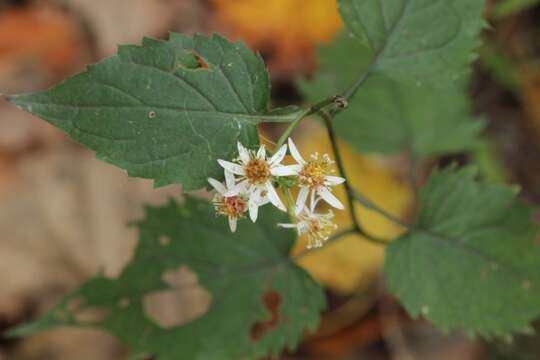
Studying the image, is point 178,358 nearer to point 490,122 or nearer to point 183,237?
point 183,237

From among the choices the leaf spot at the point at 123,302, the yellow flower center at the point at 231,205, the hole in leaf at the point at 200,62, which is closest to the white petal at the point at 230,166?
the yellow flower center at the point at 231,205

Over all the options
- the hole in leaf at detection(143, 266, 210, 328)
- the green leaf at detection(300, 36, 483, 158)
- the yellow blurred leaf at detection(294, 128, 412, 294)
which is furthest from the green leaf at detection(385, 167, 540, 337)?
the hole in leaf at detection(143, 266, 210, 328)

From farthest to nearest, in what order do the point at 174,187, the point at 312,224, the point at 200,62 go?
1. the point at 174,187
2. the point at 312,224
3. the point at 200,62

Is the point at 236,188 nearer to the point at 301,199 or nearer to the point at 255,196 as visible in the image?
the point at 255,196

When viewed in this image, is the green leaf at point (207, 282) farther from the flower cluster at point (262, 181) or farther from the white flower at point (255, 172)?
the white flower at point (255, 172)

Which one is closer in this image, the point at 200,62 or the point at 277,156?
the point at 277,156

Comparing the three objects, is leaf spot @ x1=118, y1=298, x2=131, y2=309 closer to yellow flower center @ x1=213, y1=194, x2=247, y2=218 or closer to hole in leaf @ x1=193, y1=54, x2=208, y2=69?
yellow flower center @ x1=213, y1=194, x2=247, y2=218

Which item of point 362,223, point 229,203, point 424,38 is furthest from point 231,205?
point 362,223
